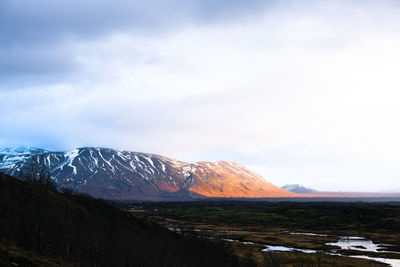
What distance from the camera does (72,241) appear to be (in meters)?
43.1

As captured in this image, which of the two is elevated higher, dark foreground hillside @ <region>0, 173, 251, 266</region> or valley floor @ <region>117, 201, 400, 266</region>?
dark foreground hillside @ <region>0, 173, 251, 266</region>

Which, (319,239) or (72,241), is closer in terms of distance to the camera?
(72,241)

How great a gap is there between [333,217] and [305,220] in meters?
16.1

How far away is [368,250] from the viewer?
7838cm

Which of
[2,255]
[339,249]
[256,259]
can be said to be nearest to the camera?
[2,255]

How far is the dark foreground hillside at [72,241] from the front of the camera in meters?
32.5

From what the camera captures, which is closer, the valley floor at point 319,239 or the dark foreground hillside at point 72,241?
the dark foreground hillside at point 72,241

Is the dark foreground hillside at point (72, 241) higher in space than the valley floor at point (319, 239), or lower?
higher

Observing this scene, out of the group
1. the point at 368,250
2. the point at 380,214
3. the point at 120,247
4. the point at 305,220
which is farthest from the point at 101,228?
the point at 380,214

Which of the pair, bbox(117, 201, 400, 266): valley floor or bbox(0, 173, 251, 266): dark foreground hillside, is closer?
bbox(0, 173, 251, 266): dark foreground hillside

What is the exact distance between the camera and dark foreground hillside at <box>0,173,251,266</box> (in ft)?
107

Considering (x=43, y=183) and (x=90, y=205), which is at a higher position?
(x=43, y=183)

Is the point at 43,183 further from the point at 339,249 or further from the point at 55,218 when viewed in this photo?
the point at 339,249

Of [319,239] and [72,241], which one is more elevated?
[72,241]
